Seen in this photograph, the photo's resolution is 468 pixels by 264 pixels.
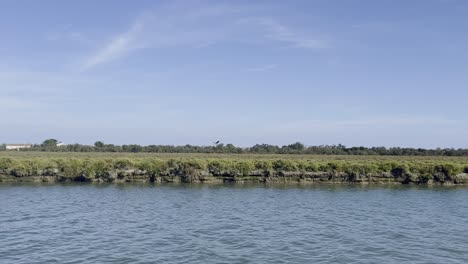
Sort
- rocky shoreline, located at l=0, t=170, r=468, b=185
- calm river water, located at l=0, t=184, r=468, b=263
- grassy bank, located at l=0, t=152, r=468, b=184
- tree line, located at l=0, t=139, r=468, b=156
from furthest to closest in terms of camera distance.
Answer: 1. tree line, located at l=0, t=139, r=468, b=156
2. grassy bank, located at l=0, t=152, r=468, b=184
3. rocky shoreline, located at l=0, t=170, r=468, b=185
4. calm river water, located at l=0, t=184, r=468, b=263

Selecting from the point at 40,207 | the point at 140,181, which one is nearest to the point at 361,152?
the point at 140,181

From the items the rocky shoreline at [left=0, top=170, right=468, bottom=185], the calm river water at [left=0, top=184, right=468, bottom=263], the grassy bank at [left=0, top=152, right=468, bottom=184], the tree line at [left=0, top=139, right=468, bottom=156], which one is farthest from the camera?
the tree line at [left=0, top=139, right=468, bottom=156]

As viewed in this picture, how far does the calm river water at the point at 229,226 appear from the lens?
18.6m

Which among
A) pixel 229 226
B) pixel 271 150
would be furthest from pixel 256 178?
pixel 271 150

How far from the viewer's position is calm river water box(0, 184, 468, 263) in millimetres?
18625

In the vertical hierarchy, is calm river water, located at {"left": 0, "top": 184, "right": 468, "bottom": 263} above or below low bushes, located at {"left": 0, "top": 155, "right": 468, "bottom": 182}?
below

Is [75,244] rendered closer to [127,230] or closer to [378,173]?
[127,230]

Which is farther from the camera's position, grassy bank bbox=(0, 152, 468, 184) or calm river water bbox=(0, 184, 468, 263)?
grassy bank bbox=(0, 152, 468, 184)

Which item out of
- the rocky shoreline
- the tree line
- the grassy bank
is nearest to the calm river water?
the rocky shoreline

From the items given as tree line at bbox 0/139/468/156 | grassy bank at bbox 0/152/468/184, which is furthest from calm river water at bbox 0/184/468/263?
tree line at bbox 0/139/468/156

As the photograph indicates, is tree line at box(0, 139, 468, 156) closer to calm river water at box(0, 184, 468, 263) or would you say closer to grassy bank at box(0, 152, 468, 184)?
grassy bank at box(0, 152, 468, 184)

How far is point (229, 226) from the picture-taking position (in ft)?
80.2

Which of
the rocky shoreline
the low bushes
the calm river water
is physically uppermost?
the low bushes

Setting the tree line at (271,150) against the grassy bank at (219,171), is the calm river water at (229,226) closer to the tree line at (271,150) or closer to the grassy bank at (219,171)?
the grassy bank at (219,171)
